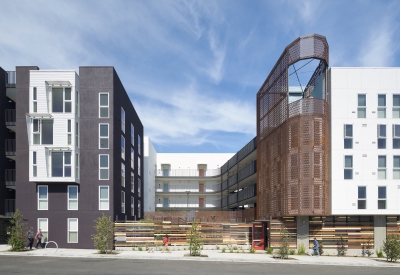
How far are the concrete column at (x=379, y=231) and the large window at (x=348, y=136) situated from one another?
557cm

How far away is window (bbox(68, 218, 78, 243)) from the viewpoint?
97.0 ft

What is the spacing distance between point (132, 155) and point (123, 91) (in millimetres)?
8259

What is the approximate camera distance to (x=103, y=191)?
30594 mm

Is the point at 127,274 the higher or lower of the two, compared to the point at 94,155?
lower

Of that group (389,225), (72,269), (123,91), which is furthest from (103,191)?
(389,225)

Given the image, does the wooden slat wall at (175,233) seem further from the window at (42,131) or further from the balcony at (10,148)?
the balcony at (10,148)

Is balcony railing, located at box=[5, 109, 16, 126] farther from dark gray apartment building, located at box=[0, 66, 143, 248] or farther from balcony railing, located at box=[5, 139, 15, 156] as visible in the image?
dark gray apartment building, located at box=[0, 66, 143, 248]

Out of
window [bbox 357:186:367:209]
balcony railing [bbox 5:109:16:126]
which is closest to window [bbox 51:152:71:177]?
balcony railing [bbox 5:109:16:126]

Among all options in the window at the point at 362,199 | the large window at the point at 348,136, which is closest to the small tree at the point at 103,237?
the window at the point at 362,199

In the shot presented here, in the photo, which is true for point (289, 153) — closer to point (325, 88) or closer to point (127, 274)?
point (325, 88)

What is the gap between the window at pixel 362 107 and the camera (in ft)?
90.6

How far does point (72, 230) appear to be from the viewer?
97.5 ft

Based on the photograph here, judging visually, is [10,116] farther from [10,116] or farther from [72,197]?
[72,197]

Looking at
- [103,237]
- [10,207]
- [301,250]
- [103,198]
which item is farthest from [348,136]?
[10,207]
